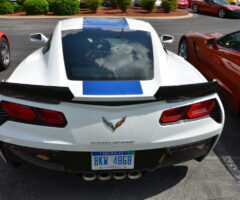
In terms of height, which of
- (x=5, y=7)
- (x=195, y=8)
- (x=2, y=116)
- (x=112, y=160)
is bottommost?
(x=195, y=8)

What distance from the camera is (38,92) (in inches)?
87.8

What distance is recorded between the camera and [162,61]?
2.96 meters

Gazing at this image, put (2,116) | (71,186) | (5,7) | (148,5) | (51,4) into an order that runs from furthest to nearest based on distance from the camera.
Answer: (148,5) → (51,4) → (5,7) → (71,186) → (2,116)

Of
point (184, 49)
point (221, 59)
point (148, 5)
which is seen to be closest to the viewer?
point (221, 59)

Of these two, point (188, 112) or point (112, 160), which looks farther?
point (188, 112)

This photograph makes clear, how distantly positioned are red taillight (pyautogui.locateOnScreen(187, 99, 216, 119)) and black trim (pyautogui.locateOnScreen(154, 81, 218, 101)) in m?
0.11

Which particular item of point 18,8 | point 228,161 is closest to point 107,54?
point 228,161

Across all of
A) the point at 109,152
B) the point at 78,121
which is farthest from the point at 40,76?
the point at 109,152

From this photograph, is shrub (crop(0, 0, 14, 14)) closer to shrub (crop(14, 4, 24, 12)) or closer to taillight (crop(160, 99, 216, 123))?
shrub (crop(14, 4, 24, 12))

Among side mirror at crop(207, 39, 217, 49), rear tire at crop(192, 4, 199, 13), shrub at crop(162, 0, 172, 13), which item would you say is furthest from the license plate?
rear tire at crop(192, 4, 199, 13)

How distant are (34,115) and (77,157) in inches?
18.3

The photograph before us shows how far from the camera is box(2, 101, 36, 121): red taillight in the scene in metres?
2.32

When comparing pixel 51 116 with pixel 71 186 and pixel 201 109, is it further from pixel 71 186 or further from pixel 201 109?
pixel 201 109

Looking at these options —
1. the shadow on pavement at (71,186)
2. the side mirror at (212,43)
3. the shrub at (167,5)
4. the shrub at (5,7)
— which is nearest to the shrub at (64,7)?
the shrub at (5,7)
